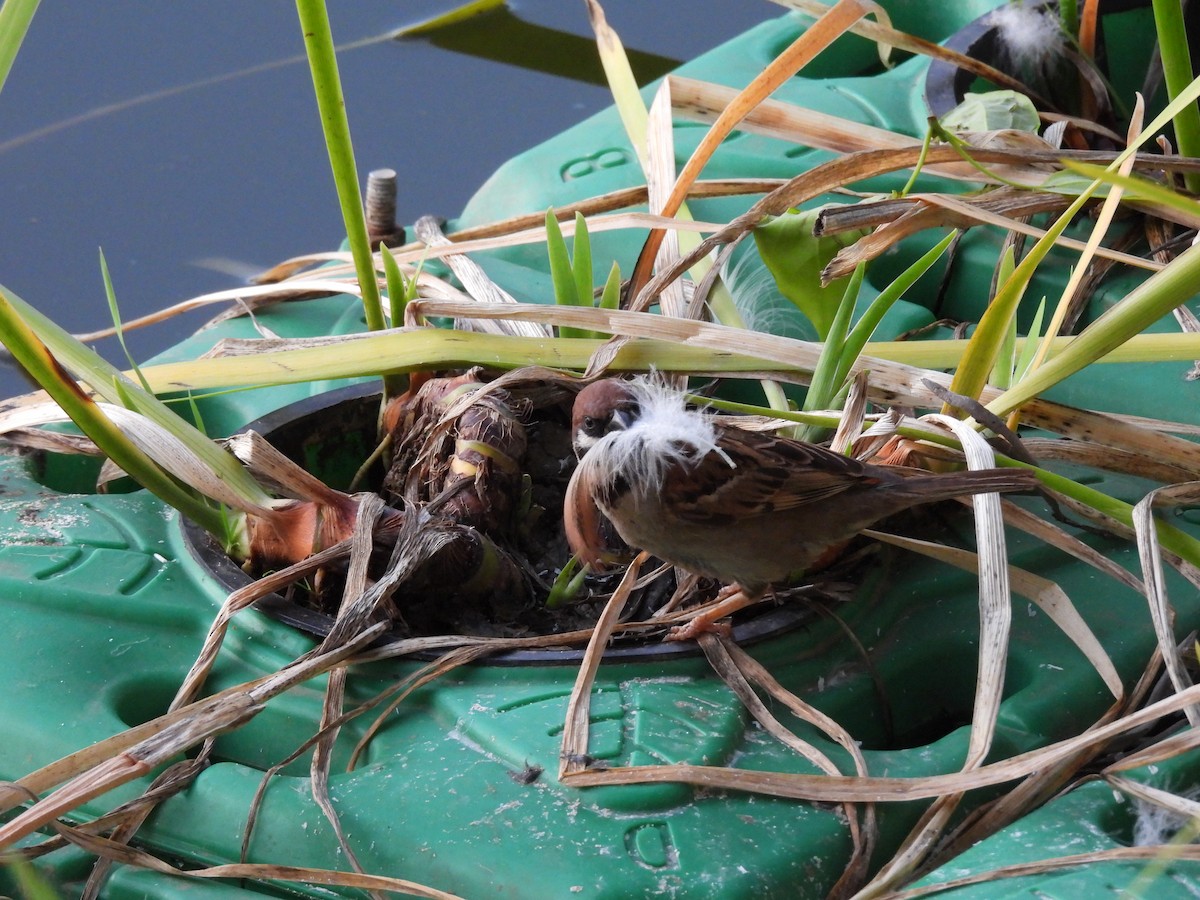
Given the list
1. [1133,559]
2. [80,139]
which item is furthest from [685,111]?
[80,139]

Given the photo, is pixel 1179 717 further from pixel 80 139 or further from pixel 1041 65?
pixel 80 139

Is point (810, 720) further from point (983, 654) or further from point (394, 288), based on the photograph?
point (394, 288)

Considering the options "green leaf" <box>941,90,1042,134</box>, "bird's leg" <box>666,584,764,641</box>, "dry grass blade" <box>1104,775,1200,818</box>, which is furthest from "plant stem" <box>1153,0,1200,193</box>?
"dry grass blade" <box>1104,775,1200,818</box>

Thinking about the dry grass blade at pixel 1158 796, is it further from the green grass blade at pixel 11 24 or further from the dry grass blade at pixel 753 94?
the green grass blade at pixel 11 24

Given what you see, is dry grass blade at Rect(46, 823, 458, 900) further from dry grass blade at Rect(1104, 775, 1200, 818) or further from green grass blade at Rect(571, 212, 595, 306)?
green grass blade at Rect(571, 212, 595, 306)

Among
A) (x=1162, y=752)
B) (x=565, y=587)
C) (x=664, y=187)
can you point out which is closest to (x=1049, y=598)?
(x=1162, y=752)
